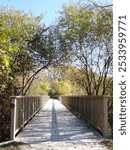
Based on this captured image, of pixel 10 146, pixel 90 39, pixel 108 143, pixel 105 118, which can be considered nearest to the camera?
pixel 10 146

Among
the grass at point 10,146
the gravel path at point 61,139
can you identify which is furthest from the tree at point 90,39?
the grass at point 10,146

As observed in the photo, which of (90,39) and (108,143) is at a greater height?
(90,39)

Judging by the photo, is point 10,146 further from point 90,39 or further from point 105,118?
point 90,39

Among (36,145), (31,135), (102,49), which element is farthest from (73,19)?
(36,145)

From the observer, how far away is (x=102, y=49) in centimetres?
1839

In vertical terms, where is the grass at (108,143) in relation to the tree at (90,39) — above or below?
below

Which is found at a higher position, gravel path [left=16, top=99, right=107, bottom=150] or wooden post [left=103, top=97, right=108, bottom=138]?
wooden post [left=103, top=97, right=108, bottom=138]

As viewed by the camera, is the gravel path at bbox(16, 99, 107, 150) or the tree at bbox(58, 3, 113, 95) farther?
the tree at bbox(58, 3, 113, 95)

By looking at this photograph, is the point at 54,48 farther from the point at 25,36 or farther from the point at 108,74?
the point at 108,74

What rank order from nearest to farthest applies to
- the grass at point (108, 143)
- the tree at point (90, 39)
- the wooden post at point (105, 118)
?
the grass at point (108, 143) → the wooden post at point (105, 118) → the tree at point (90, 39)

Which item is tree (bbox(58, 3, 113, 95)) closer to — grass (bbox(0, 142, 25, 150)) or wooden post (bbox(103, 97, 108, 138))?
wooden post (bbox(103, 97, 108, 138))

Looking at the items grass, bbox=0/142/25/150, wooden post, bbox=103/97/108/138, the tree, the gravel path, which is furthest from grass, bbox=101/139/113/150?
the tree

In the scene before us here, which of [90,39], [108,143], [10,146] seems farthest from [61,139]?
[90,39]

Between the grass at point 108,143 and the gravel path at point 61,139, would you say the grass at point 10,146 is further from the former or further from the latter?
the grass at point 108,143
